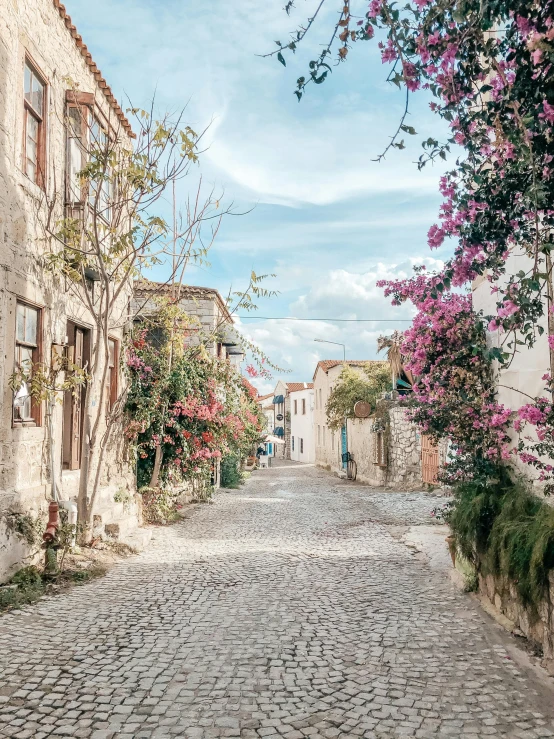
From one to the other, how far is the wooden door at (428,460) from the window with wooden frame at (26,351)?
1128 cm

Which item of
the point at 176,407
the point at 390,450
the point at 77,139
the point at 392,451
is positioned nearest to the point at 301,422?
the point at 390,450

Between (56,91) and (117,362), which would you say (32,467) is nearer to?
(117,362)

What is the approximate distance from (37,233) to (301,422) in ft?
130

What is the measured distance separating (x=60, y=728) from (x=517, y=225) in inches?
153

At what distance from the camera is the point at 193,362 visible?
11586mm

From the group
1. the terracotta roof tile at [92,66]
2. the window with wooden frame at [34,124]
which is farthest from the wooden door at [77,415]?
the terracotta roof tile at [92,66]

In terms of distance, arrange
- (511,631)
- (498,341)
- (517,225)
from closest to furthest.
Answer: (517,225) → (511,631) → (498,341)

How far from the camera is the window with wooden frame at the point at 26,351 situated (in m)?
6.64

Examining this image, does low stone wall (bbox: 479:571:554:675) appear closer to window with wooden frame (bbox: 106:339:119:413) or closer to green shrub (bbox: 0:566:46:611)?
green shrub (bbox: 0:566:46:611)

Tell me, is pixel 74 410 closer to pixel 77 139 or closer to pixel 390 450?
pixel 77 139

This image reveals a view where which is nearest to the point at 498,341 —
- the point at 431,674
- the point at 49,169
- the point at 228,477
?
the point at 431,674

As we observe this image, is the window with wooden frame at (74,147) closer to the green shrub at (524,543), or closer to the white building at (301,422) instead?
the green shrub at (524,543)

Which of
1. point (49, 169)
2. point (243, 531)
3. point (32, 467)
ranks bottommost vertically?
point (243, 531)

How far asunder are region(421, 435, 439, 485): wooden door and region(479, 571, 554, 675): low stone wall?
1060 cm
